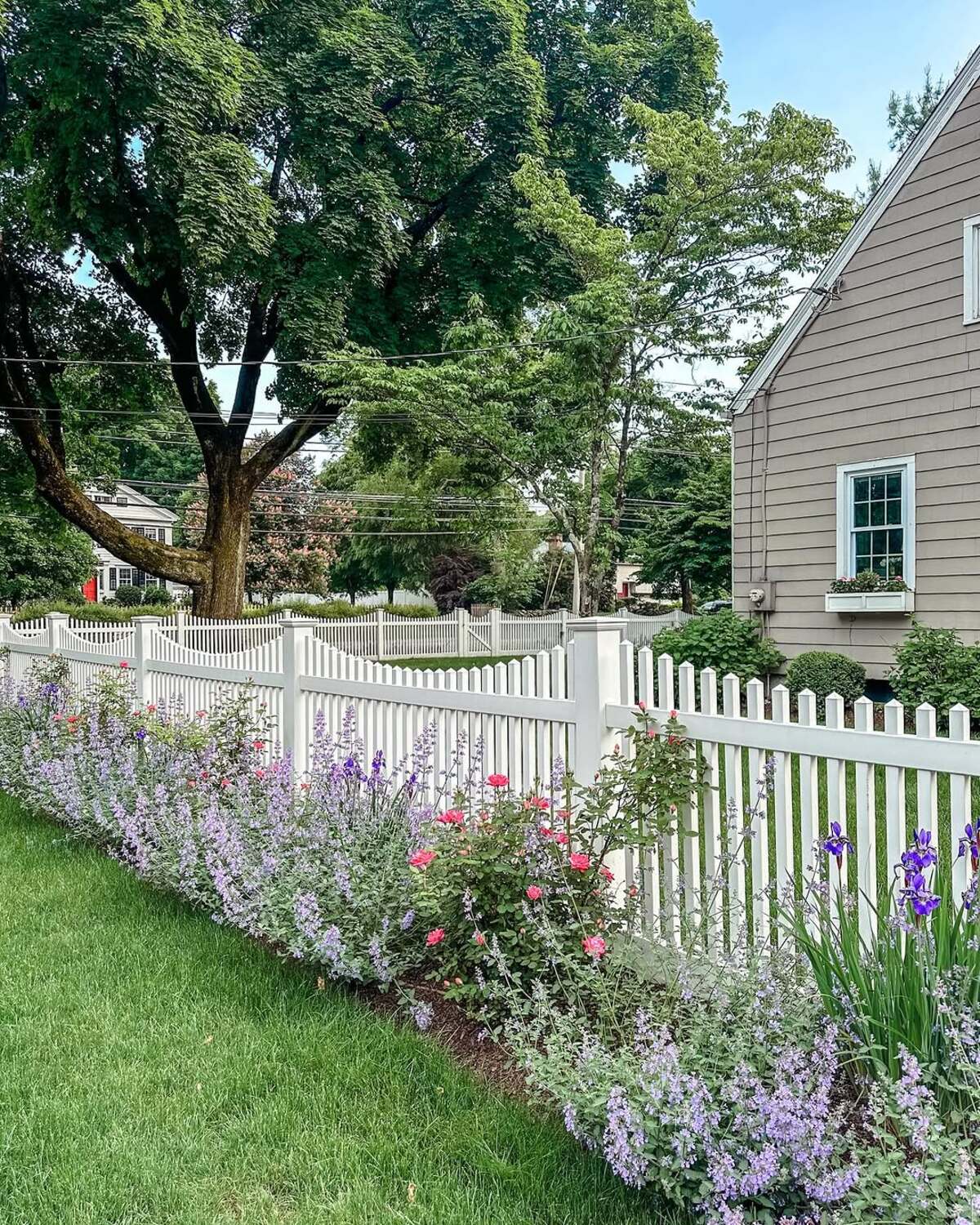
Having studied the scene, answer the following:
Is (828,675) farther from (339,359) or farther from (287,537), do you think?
(287,537)

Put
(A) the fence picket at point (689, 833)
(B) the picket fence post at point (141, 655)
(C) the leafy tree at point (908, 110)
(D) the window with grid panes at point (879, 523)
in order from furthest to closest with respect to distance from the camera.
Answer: (C) the leafy tree at point (908, 110), (D) the window with grid panes at point (879, 523), (B) the picket fence post at point (141, 655), (A) the fence picket at point (689, 833)

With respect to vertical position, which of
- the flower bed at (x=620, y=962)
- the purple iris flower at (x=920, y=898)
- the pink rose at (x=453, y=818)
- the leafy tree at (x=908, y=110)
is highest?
the leafy tree at (x=908, y=110)

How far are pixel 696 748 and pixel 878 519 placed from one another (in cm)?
714

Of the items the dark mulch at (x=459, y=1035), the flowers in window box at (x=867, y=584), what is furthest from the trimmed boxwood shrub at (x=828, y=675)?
the dark mulch at (x=459, y=1035)

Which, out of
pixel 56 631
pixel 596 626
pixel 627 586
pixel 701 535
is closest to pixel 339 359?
pixel 56 631

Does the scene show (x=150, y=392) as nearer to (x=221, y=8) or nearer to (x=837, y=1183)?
(x=221, y=8)

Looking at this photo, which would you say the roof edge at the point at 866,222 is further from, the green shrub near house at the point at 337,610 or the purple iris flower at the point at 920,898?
the green shrub near house at the point at 337,610

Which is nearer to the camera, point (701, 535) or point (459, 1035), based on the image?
point (459, 1035)

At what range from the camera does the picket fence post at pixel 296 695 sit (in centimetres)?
493

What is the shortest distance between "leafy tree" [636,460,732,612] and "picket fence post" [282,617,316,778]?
13131 millimetres

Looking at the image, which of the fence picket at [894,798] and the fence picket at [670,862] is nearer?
the fence picket at [894,798]

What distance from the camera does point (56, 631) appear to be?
27.5 feet

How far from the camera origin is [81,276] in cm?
1426

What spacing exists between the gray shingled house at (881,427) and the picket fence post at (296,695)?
20.4ft
